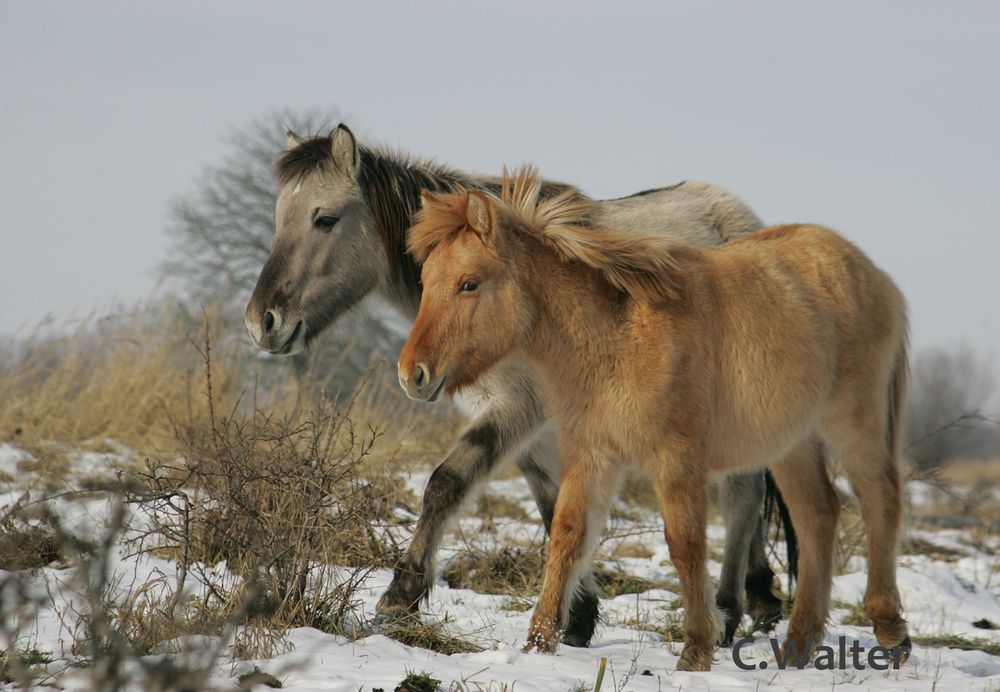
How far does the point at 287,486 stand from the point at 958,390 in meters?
54.7

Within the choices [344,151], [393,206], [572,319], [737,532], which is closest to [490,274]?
[572,319]

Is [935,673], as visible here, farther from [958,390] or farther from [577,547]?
[958,390]

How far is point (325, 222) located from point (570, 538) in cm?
252

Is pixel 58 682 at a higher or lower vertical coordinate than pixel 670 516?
lower

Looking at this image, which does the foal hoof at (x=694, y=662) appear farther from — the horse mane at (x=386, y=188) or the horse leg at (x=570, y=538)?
the horse mane at (x=386, y=188)

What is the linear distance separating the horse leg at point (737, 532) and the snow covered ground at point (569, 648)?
0.35 m

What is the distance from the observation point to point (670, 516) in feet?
13.9

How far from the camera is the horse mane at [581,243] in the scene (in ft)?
14.7

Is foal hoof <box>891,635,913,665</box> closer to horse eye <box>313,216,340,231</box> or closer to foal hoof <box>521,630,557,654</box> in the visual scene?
foal hoof <box>521,630,557,654</box>

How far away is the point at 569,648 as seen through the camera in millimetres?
4664

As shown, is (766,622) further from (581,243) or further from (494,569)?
(581,243)

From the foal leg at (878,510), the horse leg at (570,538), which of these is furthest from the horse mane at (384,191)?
the foal leg at (878,510)

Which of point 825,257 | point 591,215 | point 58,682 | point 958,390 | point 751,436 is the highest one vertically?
point 958,390

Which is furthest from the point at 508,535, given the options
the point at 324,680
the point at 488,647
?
the point at 324,680
